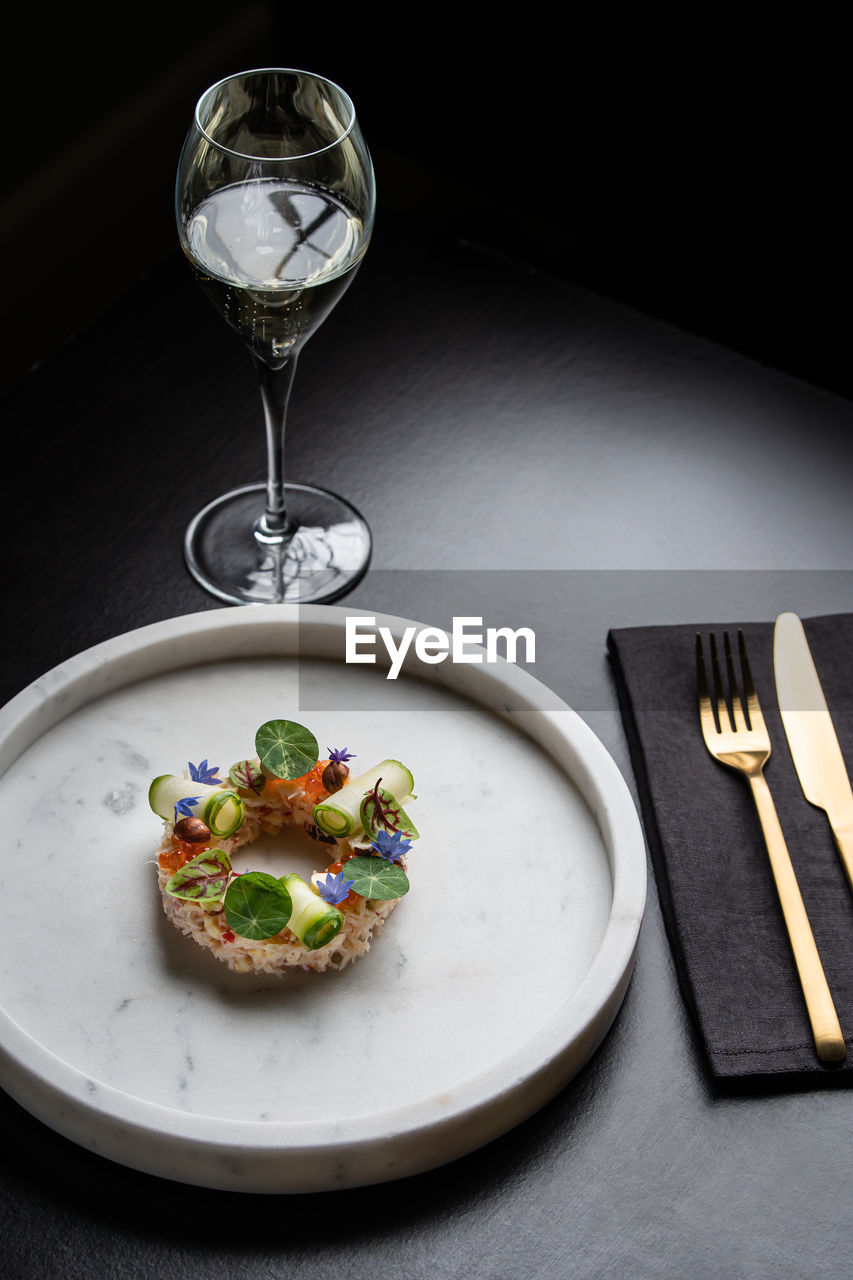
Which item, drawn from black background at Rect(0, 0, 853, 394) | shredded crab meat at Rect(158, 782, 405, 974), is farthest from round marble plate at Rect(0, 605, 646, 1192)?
black background at Rect(0, 0, 853, 394)

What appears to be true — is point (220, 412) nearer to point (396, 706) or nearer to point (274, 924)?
point (396, 706)

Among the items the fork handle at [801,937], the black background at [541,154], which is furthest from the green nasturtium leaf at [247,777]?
the black background at [541,154]

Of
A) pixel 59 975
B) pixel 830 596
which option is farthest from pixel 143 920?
pixel 830 596

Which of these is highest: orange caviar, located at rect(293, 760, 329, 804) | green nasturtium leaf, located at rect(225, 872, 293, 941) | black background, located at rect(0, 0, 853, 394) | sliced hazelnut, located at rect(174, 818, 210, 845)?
black background, located at rect(0, 0, 853, 394)

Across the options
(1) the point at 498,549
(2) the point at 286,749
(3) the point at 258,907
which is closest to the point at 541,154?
(1) the point at 498,549

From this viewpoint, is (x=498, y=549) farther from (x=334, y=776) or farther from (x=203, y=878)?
(x=203, y=878)

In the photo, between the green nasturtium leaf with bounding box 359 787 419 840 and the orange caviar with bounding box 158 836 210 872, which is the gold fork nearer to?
the green nasturtium leaf with bounding box 359 787 419 840
